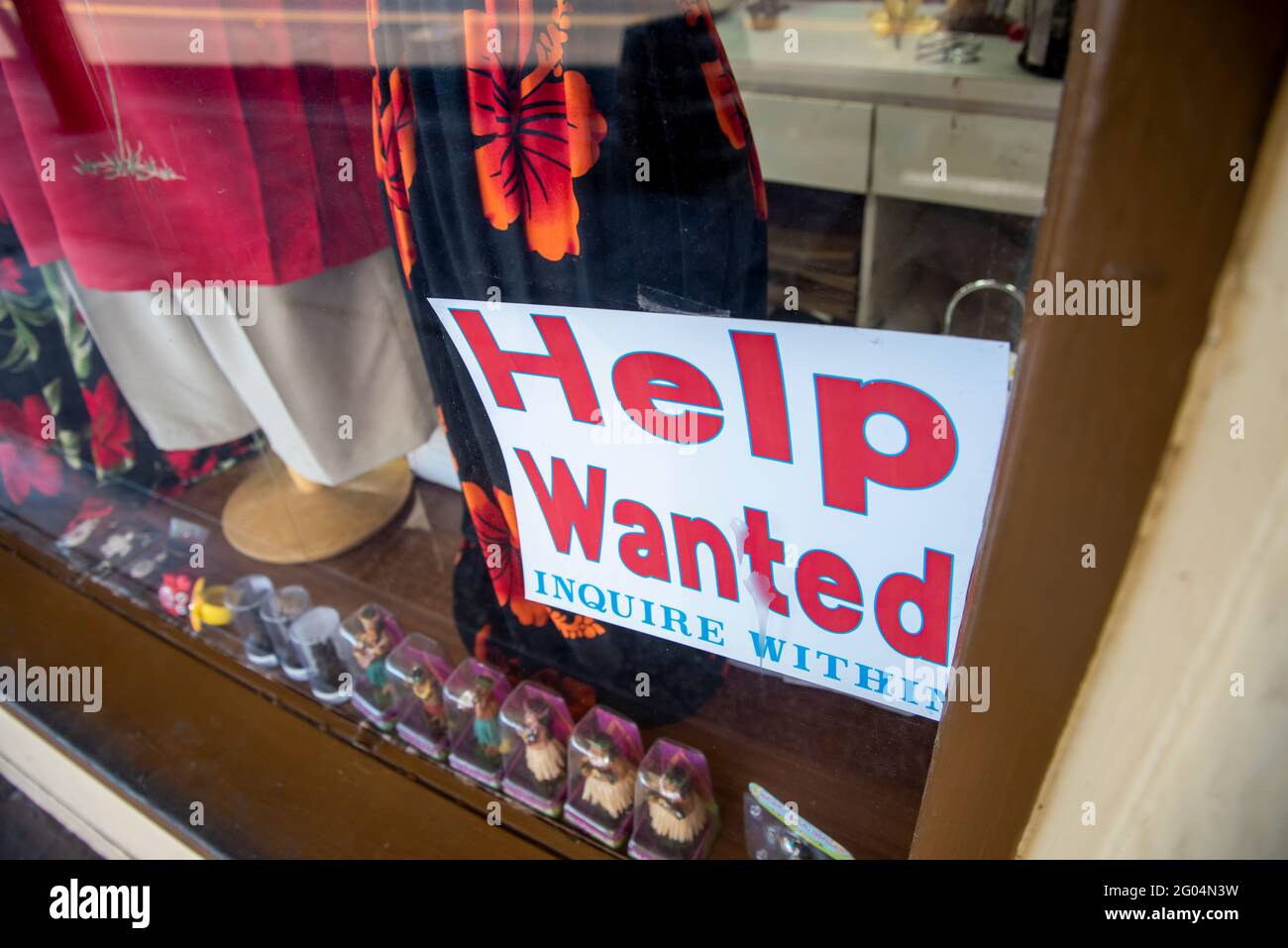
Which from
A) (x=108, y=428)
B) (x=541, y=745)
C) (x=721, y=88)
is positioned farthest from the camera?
(x=108, y=428)

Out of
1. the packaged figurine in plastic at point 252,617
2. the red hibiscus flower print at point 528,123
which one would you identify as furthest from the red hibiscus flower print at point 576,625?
the packaged figurine in plastic at point 252,617

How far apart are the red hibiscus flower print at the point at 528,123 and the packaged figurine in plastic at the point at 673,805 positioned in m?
0.50

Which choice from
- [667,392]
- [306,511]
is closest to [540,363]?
[667,392]

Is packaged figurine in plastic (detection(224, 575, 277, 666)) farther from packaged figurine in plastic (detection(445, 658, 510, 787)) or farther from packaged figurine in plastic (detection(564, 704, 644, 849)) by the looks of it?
packaged figurine in plastic (detection(564, 704, 644, 849))

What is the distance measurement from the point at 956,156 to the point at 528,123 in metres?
1.16

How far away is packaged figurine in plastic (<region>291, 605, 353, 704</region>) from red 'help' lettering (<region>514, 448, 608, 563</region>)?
0.50 m

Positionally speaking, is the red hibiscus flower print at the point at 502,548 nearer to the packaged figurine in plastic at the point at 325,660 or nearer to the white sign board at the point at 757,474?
the white sign board at the point at 757,474

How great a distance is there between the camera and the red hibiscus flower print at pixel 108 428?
1.34 m

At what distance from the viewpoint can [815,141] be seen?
1679mm

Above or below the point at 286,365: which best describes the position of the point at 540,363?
above

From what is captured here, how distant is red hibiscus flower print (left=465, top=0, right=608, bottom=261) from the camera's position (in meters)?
0.55

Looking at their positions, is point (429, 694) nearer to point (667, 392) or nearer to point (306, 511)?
point (306, 511)

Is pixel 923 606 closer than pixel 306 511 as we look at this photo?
Yes

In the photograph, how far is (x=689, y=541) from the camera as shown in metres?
0.61
